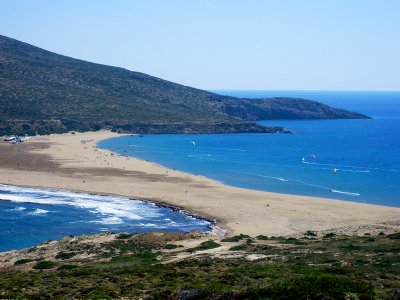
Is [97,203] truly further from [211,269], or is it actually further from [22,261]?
[211,269]

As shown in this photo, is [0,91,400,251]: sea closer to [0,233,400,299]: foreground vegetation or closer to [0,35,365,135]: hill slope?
[0,233,400,299]: foreground vegetation

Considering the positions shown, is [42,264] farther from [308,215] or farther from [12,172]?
[12,172]

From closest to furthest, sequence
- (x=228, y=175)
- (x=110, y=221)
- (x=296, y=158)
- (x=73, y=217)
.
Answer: (x=110, y=221) → (x=73, y=217) → (x=228, y=175) → (x=296, y=158)

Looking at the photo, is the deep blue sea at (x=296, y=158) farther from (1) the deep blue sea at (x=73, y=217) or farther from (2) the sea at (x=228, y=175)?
(1) the deep blue sea at (x=73, y=217)

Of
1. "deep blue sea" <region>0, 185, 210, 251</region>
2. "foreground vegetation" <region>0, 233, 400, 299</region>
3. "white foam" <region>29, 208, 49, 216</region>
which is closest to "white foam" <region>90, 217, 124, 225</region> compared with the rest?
"deep blue sea" <region>0, 185, 210, 251</region>

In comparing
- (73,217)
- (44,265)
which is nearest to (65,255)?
(44,265)

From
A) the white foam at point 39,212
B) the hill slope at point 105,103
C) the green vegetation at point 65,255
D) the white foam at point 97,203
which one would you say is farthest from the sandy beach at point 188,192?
the hill slope at point 105,103
